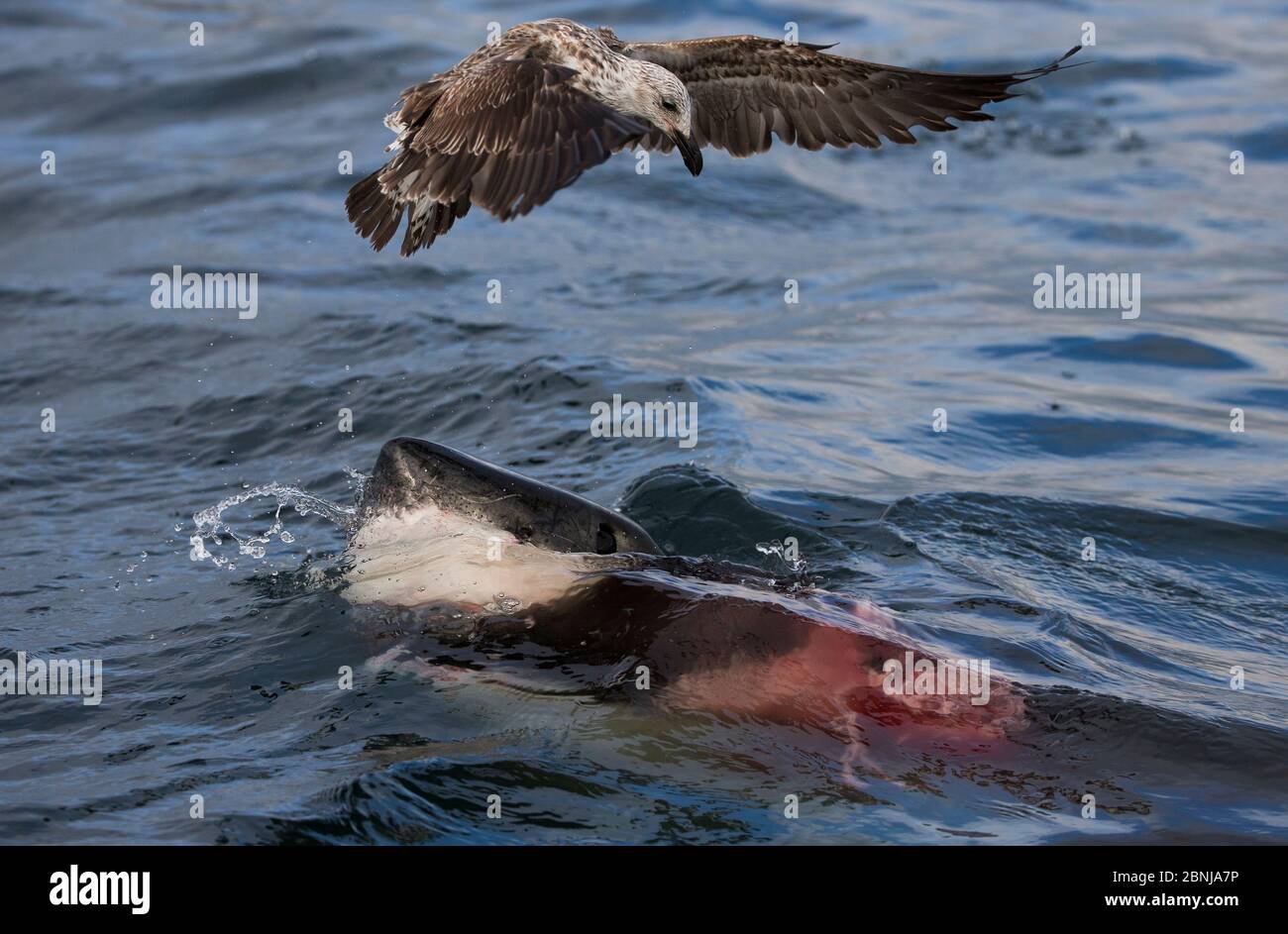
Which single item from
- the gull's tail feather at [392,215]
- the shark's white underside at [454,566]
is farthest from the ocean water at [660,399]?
the gull's tail feather at [392,215]

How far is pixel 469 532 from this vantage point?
17.1 feet

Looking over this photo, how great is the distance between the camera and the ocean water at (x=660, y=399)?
4.46 metres

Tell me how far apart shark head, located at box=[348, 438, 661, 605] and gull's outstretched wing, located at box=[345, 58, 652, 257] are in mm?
884

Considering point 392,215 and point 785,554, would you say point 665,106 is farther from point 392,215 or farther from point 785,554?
point 785,554

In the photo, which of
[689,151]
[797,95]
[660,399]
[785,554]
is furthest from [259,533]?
[797,95]

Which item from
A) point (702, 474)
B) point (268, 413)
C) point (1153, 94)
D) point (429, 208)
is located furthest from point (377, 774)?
point (1153, 94)

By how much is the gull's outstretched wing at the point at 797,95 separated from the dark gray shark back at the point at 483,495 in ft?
5.74

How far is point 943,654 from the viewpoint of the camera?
4.94 metres

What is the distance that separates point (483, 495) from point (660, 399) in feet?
10.7

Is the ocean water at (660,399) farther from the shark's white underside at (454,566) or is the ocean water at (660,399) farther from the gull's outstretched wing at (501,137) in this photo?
the gull's outstretched wing at (501,137)

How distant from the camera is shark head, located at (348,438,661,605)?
510cm

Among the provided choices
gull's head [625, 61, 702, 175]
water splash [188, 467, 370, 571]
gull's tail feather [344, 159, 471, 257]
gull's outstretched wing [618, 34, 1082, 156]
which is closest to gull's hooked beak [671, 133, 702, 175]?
gull's head [625, 61, 702, 175]

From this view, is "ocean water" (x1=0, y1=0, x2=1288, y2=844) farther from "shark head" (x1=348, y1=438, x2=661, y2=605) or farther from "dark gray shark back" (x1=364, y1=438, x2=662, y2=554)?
"dark gray shark back" (x1=364, y1=438, x2=662, y2=554)
